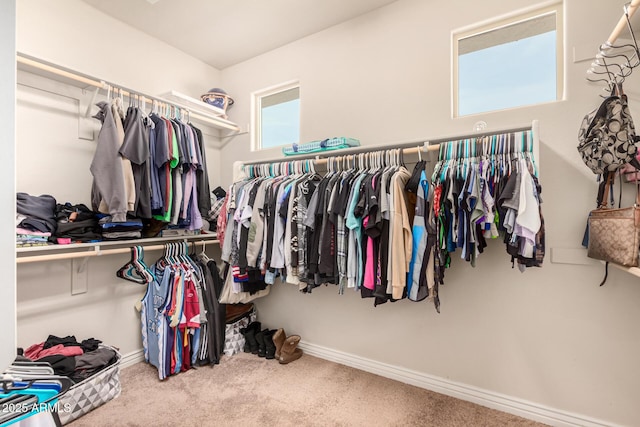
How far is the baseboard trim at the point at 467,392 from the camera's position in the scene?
→ 177cm

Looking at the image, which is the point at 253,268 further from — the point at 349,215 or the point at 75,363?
the point at 75,363

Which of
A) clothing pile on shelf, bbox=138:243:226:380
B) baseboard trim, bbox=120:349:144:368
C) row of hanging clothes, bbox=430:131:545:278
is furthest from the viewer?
baseboard trim, bbox=120:349:144:368

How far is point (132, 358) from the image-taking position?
2549 millimetres

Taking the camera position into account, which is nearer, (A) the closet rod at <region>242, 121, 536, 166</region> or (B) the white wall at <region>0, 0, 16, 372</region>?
(B) the white wall at <region>0, 0, 16, 372</region>

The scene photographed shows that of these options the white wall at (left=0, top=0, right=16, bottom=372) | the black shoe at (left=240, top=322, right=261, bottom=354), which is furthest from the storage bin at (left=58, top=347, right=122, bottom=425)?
the white wall at (left=0, top=0, right=16, bottom=372)

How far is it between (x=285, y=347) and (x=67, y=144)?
2235 millimetres

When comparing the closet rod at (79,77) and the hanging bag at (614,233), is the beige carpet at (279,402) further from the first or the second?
the closet rod at (79,77)

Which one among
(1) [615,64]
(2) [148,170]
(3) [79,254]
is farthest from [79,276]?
(1) [615,64]

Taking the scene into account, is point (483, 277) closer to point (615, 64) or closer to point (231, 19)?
point (615, 64)

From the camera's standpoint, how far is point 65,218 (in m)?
2.06

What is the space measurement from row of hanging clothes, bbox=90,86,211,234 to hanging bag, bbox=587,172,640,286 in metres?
2.49

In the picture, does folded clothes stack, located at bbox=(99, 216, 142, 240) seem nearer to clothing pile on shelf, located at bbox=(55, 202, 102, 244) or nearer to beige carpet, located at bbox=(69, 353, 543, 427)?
clothing pile on shelf, located at bbox=(55, 202, 102, 244)

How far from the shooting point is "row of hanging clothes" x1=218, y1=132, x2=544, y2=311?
1610 mm

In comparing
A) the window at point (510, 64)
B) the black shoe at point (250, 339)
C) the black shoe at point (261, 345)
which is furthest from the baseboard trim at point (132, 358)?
the window at point (510, 64)
